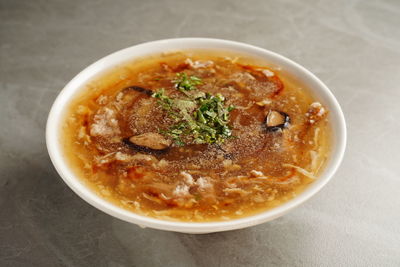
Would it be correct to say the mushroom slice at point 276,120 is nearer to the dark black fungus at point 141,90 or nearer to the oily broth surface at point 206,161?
the oily broth surface at point 206,161

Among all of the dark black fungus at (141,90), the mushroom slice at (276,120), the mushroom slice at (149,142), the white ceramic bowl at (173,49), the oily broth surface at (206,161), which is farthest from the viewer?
the dark black fungus at (141,90)

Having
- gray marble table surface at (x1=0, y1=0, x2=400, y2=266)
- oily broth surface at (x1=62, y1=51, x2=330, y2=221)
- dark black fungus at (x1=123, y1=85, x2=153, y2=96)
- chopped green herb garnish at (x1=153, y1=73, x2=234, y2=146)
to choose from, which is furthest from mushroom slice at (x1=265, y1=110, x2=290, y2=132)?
dark black fungus at (x1=123, y1=85, x2=153, y2=96)

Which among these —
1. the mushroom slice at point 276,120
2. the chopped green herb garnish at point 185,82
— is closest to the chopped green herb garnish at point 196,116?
the chopped green herb garnish at point 185,82

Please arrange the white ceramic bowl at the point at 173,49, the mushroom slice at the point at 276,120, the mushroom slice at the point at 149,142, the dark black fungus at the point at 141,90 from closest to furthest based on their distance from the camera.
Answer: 1. the white ceramic bowl at the point at 173,49
2. the mushroom slice at the point at 149,142
3. the mushroom slice at the point at 276,120
4. the dark black fungus at the point at 141,90

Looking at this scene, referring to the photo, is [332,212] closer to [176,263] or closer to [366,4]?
[176,263]

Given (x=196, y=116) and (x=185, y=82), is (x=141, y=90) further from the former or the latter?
(x=196, y=116)

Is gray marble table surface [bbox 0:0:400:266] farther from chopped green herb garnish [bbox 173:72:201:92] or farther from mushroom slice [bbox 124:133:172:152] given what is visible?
Result: chopped green herb garnish [bbox 173:72:201:92]

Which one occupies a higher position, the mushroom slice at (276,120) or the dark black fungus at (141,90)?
the mushroom slice at (276,120)
